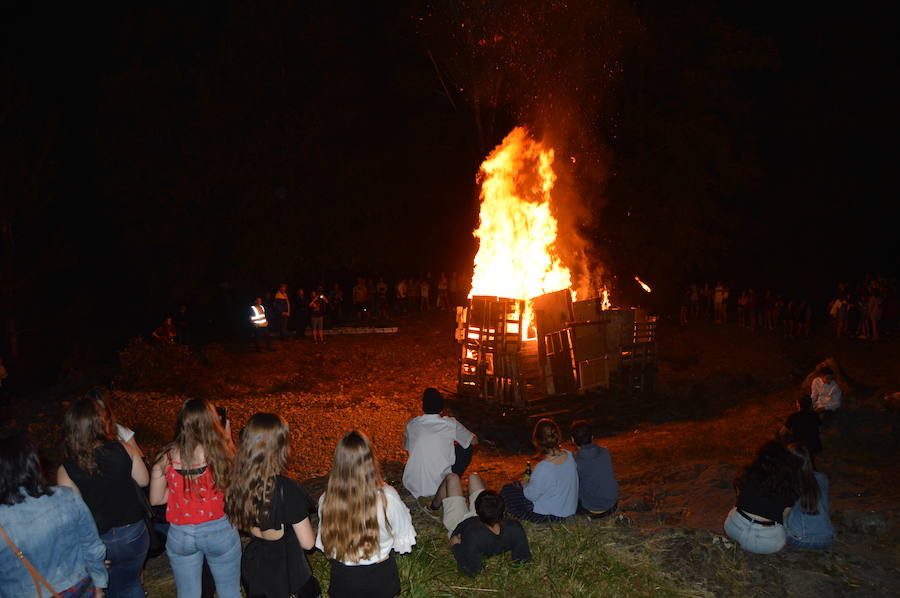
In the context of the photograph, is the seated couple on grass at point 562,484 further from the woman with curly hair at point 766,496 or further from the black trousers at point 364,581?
the black trousers at point 364,581

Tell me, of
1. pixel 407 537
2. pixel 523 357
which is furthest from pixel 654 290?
pixel 407 537

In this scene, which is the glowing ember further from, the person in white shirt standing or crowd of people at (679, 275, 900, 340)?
crowd of people at (679, 275, 900, 340)

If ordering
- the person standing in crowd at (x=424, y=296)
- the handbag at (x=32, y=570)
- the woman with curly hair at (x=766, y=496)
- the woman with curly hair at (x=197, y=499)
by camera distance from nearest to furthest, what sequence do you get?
1. the handbag at (x=32, y=570)
2. the woman with curly hair at (x=197, y=499)
3. the woman with curly hair at (x=766, y=496)
4. the person standing in crowd at (x=424, y=296)

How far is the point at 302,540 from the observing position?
4172mm

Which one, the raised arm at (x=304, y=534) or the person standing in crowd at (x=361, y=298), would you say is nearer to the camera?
the raised arm at (x=304, y=534)

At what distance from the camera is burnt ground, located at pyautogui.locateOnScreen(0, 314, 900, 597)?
644 centimetres

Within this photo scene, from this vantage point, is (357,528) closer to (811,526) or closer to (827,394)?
(811,526)

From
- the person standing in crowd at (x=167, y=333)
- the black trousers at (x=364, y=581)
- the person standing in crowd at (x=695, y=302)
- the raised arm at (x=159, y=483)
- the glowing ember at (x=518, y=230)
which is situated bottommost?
the black trousers at (x=364, y=581)

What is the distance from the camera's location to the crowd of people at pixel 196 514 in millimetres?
3727

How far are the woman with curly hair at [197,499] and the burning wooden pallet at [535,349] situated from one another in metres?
9.03

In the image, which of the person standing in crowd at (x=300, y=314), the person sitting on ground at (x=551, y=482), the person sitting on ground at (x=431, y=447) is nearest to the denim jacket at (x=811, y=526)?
the person sitting on ground at (x=551, y=482)

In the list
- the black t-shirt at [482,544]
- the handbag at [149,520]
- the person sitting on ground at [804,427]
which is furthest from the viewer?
the person sitting on ground at [804,427]

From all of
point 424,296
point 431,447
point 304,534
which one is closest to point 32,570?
point 304,534

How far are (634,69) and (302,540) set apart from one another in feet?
82.7
